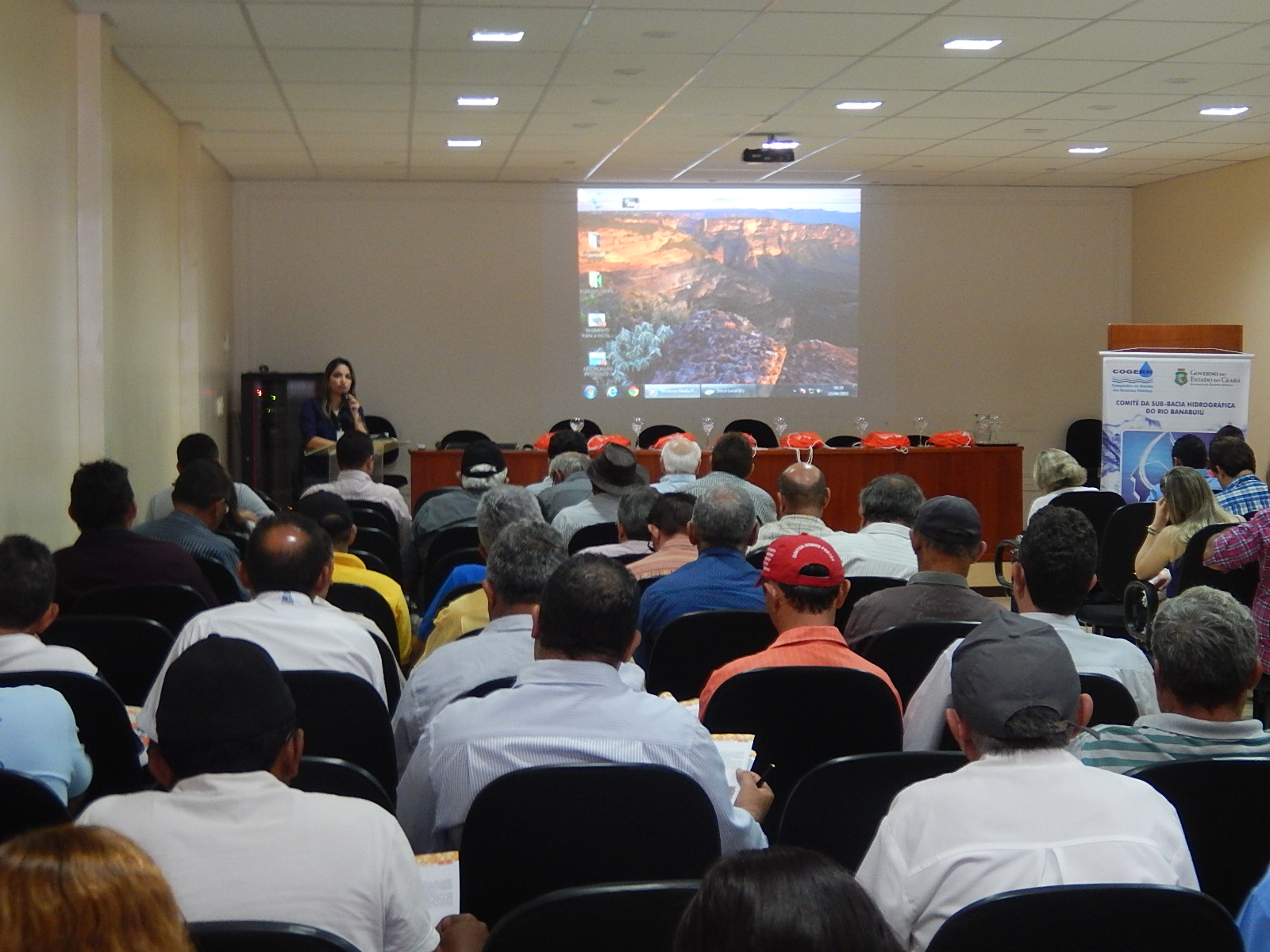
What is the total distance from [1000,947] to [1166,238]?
13008mm

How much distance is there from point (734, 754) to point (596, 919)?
3.50 feet

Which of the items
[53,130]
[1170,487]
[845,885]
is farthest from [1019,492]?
[845,885]

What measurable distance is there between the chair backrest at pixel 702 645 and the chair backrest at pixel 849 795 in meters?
1.32

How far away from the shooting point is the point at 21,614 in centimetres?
309

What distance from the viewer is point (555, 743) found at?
2293 millimetres

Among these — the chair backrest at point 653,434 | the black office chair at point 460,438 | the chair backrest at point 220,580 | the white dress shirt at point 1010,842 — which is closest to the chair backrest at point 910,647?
the white dress shirt at point 1010,842

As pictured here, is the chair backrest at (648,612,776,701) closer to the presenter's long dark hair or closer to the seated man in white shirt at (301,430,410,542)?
the presenter's long dark hair

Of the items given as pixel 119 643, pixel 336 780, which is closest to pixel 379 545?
pixel 119 643

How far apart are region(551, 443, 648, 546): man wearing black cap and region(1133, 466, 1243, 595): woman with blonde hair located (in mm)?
2356

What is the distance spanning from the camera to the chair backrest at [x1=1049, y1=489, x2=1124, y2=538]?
7.03 metres

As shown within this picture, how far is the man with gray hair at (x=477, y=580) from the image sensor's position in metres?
3.95

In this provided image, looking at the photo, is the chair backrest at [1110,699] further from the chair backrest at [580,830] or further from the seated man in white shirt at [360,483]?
the seated man in white shirt at [360,483]

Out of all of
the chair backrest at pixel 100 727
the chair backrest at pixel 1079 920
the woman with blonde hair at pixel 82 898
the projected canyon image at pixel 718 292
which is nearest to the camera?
the woman with blonde hair at pixel 82 898

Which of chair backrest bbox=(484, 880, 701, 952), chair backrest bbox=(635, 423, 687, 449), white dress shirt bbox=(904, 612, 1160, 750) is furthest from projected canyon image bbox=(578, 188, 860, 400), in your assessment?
chair backrest bbox=(484, 880, 701, 952)
